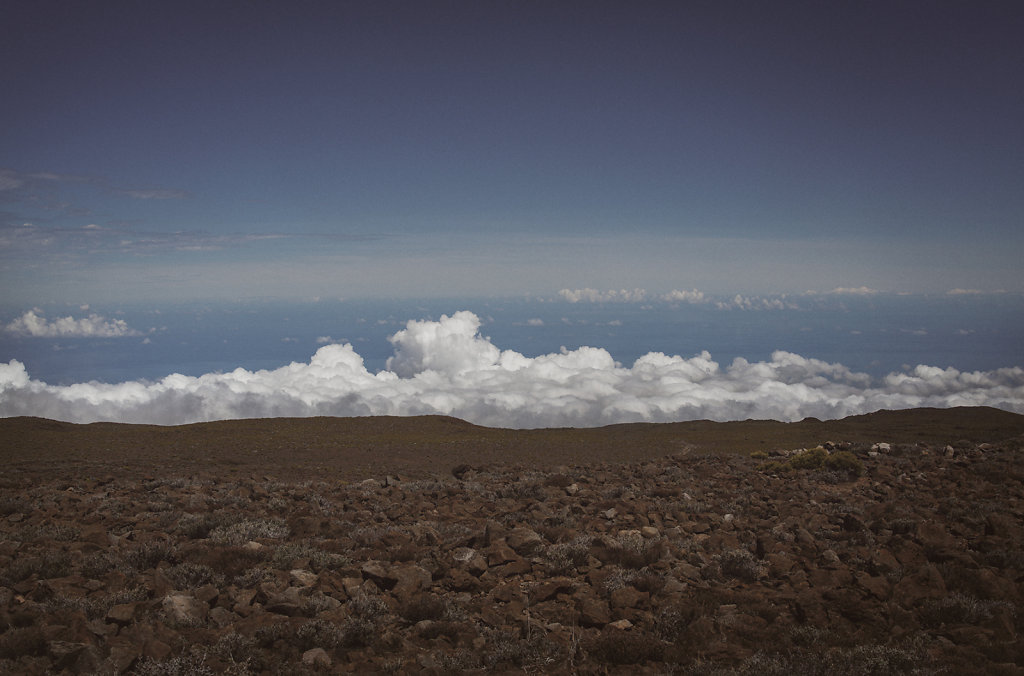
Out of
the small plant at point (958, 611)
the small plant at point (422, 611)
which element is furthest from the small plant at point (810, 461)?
the small plant at point (422, 611)

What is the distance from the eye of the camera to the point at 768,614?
729cm

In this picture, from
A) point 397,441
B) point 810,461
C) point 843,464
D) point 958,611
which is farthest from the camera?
point 397,441

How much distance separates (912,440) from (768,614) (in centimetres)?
3439

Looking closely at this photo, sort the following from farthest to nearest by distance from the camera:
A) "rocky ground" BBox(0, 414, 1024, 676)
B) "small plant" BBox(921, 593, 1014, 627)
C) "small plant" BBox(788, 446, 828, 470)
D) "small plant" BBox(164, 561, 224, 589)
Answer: "small plant" BBox(788, 446, 828, 470) → "small plant" BBox(164, 561, 224, 589) → "small plant" BBox(921, 593, 1014, 627) → "rocky ground" BBox(0, 414, 1024, 676)

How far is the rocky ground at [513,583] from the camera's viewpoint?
20.4 feet

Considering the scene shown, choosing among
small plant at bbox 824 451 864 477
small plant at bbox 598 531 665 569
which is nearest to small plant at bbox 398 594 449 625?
small plant at bbox 598 531 665 569

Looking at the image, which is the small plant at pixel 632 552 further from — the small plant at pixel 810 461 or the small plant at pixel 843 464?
the small plant at pixel 810 461

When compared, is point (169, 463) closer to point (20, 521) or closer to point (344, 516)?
point (20, 521)

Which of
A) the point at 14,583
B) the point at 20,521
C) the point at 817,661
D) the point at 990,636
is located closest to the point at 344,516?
the point at 14,583

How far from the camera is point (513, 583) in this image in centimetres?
830

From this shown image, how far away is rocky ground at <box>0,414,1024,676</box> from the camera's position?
20.4 feet

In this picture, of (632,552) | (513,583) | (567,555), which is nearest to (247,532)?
(513,583)

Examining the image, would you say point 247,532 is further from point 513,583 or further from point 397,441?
point 397,441

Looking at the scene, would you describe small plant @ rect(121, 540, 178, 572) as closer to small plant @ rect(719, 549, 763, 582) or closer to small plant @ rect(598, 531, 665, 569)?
small plant @ rect(598, 531, 665, 569)
